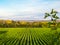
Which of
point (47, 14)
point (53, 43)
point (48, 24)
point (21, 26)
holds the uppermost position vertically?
point (47, 14)

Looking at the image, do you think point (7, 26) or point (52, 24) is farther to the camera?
point (7, 26)

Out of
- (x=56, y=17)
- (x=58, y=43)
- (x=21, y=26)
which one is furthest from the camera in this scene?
(x=21, y=26)

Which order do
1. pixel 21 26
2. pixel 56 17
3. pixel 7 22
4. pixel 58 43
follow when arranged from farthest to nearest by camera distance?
1. pixel 21 26
2. pixel 7 22
3. pixel 56 17
4. pixel 58 43

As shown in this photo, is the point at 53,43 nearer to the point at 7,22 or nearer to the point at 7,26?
the point at 7,22

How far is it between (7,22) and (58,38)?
48758 millimetres

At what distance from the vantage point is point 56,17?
1.89m

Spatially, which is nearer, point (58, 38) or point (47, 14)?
point (58, 38)

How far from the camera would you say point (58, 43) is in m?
1.75

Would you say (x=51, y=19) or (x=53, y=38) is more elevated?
(x=51, y=19)

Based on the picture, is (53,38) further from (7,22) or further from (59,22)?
(7,22)

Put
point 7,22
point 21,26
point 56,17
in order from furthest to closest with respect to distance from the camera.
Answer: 1. point 21,26
2. point 7,22
3. point 56,17

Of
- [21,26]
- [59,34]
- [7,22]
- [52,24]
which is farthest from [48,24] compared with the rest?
[21,26]

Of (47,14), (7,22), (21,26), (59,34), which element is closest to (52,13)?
(47,14)

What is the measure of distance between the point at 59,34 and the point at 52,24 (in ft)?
0.47
